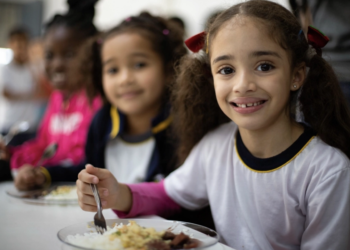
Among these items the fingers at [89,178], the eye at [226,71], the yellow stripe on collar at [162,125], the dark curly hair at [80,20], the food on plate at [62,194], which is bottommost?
the food on plate at [62,194]

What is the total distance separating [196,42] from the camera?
0.92 m

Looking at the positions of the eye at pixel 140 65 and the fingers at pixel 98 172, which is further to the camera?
the eye at pixel 140 65

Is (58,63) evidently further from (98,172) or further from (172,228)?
(172,228)

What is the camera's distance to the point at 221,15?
839 millimetres

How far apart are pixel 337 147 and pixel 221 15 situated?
386 mm

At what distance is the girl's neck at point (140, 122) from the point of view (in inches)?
51.6

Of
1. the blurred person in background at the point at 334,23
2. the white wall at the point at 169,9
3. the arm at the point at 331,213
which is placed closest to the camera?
the arm at the point at 331,213

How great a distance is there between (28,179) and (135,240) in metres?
0.62

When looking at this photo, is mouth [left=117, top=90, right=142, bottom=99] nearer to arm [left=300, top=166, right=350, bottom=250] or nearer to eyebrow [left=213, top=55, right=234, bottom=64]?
eyebrow [left=213, top=55, right=234, bottom=64]

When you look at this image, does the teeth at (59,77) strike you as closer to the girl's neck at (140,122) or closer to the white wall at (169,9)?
the girl's neck at (140,122)

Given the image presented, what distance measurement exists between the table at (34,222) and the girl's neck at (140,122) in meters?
0.46


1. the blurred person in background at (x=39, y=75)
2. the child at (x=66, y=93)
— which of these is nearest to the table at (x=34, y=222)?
the child at (x=66, y=93)

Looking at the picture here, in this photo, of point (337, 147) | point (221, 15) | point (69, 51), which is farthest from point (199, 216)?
point (69, 51)

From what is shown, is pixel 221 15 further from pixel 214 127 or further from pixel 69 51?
pixel 69 51
